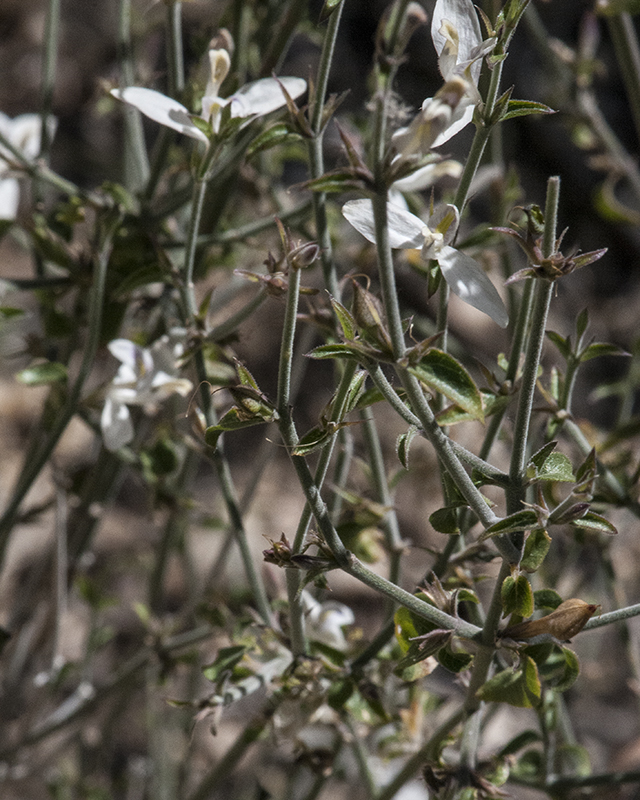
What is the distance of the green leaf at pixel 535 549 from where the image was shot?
33 centimetres

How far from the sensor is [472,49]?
323 millimetres

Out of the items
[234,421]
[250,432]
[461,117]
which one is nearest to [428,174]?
[461,117]

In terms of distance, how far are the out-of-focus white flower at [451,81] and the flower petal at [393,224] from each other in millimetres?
36

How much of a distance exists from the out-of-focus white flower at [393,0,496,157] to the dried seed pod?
20cm

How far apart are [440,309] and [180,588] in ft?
4.42

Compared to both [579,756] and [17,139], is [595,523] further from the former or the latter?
[17,139]

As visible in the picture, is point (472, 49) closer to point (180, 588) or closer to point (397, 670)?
point (397, 670)

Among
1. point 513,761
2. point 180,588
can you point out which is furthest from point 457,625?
point 180,588

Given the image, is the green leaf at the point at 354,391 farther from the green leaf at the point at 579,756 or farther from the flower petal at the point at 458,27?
the green leaf at the point at 579,756

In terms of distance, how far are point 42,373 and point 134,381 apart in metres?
0.07

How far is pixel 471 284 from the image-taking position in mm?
319

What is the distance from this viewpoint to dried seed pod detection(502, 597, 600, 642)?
322 mm

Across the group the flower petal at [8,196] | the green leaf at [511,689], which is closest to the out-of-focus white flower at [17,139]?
the flower petal at [8,196]

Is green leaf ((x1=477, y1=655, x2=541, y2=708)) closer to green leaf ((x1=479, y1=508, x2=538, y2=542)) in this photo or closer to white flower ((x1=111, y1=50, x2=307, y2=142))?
green leaf ((x1=479, y1=508, x2=538, y2=542))
